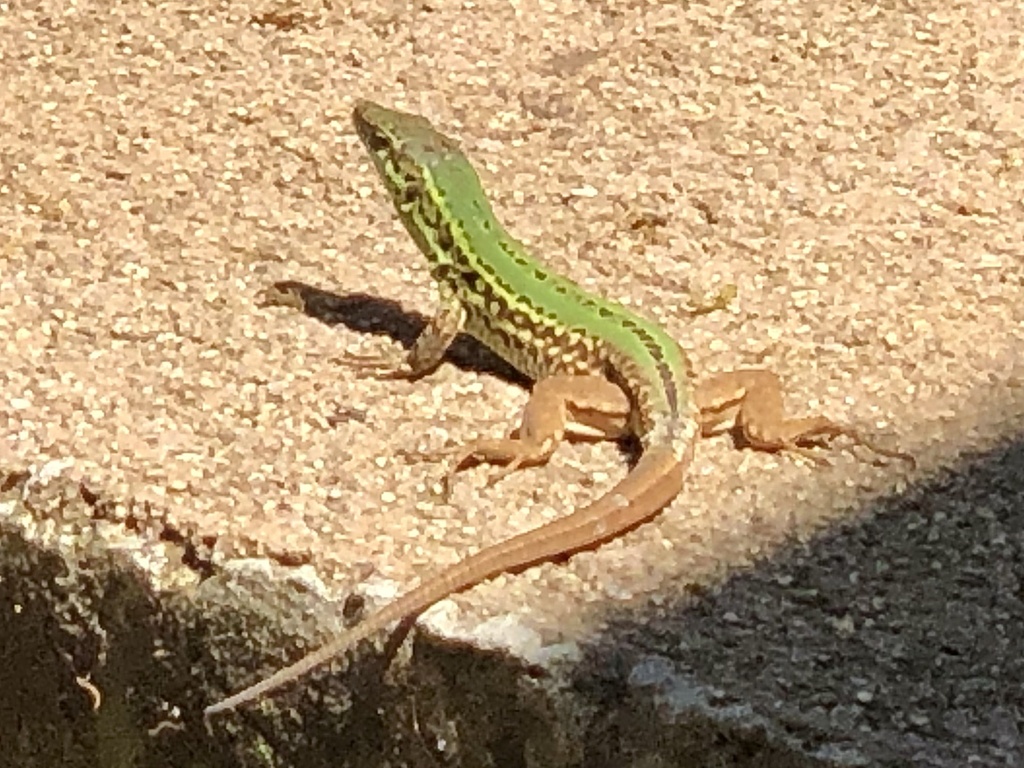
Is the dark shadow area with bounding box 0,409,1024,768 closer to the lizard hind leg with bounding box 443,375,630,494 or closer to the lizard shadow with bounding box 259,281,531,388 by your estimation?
the lizard hind leg with bounding box 443,375,630,494

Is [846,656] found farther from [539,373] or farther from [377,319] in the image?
[377,319]

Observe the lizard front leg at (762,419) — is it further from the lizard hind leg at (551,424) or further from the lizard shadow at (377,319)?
the lizard shadow at (377,319)

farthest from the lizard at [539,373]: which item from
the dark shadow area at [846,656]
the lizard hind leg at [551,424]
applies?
the dark shadow area at [846,656]

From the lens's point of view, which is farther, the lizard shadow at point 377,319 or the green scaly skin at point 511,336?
the lizard shadow at point 377,319

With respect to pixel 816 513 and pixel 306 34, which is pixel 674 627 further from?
pixel 306 34

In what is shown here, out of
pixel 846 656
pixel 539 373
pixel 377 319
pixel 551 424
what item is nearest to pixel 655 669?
pixel 846 656

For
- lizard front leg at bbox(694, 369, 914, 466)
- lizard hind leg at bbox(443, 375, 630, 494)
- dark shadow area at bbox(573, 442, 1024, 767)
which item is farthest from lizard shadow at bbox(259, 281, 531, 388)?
dark shadow area at bbox(573, 442, 1024, 767)

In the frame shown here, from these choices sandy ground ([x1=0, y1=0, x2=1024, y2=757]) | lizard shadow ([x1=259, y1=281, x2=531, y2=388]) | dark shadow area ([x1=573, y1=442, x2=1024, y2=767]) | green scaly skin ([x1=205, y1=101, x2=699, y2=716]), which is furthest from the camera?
lizard shadow ([x1=259, y1=281, x2=531, y2=388])
